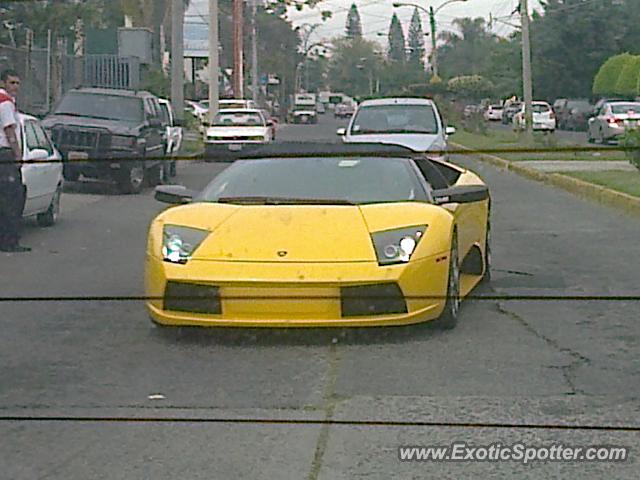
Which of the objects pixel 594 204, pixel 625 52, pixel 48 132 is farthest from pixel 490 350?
pixel 625 52

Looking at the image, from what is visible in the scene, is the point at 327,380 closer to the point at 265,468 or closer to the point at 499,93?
the point at 265,468

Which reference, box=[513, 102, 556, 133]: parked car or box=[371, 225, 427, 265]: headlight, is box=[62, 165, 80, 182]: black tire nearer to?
box=[371, 225, 427, 265]: headlight

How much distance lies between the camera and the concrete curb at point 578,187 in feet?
43.7

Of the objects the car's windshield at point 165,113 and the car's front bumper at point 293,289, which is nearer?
the car's front bumper at point 293,289

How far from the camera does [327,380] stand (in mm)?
5512

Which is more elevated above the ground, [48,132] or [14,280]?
[48,132]

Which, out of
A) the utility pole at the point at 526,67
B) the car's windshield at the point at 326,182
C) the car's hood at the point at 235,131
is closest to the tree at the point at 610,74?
→ the utility pole at the point at 526,67

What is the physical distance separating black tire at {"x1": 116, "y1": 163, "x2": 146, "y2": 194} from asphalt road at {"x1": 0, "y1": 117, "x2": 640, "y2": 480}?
5403mm

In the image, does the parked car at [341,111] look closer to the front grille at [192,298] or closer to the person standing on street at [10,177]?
the person standing on street at [10,177]

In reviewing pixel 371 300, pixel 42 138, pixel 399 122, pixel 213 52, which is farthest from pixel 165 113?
pixel 213 52

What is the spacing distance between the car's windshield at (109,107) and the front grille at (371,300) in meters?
8.69

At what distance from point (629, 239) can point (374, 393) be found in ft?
20.3

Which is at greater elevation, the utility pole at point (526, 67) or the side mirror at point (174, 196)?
the utility pole at point (526, 67)

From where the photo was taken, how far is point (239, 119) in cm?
2414
